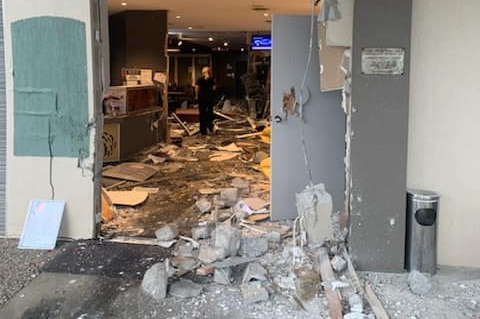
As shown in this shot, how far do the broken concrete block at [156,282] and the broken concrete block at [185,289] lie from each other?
61 mm

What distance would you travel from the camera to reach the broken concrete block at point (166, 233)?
15.3 feet

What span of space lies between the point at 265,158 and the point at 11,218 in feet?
15.2

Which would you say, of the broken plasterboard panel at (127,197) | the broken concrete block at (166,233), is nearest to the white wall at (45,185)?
the broken concrete block at (166,233)

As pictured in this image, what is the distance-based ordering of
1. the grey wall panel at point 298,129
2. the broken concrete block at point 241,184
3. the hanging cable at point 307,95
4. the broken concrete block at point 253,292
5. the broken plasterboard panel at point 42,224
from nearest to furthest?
the broken concrete block at point 253,292, the broken plasterboard panel at point 42,224, the hanging cable at point 307,95, the grey wall panel at point 298,129, the broken concrete block at point 241,184

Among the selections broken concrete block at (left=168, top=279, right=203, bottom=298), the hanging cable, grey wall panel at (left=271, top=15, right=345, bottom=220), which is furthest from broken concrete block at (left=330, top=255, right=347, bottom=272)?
grey wall panel at (left=271, top=15, right=345, bottom=220)

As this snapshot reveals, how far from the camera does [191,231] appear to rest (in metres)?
4.90

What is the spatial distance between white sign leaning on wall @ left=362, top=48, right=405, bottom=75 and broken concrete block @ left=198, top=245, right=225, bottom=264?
171 centimetres

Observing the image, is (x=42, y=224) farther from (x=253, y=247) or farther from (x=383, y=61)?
(x=383, y=61)

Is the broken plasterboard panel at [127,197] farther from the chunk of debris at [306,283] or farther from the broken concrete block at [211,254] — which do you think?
the chunk of debris at [306,283]

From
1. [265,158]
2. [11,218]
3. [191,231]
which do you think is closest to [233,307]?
[191,231]

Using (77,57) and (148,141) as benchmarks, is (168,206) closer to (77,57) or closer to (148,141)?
(77,57)

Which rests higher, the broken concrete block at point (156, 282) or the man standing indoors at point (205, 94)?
the man standing indoors at point (205, 94)

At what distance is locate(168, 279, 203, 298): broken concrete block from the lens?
11.5 ft

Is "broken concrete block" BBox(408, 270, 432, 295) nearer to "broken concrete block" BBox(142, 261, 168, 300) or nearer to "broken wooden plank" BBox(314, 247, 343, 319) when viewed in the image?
"broken wooden plank" BBox(314, 247, 343, 319)
